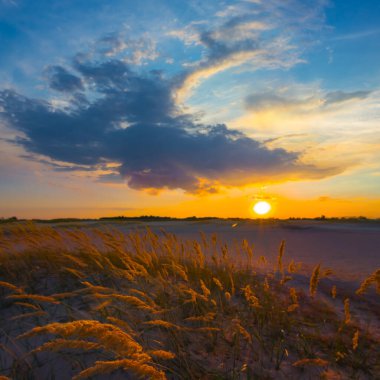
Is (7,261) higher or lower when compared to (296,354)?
higher

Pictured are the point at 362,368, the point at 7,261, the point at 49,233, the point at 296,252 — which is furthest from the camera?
the point at 296,252

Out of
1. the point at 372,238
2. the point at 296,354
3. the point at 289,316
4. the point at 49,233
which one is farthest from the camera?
the point at 372,238

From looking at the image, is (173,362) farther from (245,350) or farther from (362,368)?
(362,368)

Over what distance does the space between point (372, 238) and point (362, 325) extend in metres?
9.01

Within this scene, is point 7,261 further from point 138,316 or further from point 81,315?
point 138,316

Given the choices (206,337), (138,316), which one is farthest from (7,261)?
(206,337)

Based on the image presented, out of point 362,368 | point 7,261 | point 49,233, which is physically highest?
point 49,233

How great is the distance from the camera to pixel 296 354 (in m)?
2.79

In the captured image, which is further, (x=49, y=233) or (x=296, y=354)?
(x=49, y=233)

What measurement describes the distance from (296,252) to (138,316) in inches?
264

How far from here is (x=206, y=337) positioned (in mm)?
2930

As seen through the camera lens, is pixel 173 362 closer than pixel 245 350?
Yes

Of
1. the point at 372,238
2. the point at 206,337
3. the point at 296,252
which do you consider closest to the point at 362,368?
the point at 206,337

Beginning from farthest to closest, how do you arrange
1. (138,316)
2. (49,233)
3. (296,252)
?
1. (296,252)
2. (49,233)
3. (138,316)
